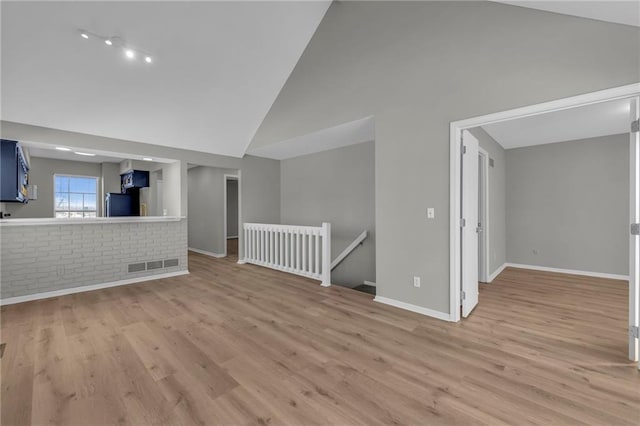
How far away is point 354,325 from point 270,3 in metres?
3.64

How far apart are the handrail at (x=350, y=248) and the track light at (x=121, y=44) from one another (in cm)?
400

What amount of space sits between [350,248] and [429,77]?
3.09 meters

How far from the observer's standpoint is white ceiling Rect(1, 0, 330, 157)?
2602mm

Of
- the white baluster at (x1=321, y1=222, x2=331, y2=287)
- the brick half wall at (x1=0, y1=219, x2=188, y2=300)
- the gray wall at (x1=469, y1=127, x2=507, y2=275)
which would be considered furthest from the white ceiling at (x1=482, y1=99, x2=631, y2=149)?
the brick half wall at (x1=0, y1=219, x2=188, y2=300)

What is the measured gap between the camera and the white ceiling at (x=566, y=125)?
341cm

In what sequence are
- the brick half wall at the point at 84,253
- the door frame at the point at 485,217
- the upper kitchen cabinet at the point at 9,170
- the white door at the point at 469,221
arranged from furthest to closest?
the door frame at the point at 485,217 → the brick half wall at the point at 84,253 → the upper kitchen cabinet at the point at 9,170 → the white door at the point at 469,221

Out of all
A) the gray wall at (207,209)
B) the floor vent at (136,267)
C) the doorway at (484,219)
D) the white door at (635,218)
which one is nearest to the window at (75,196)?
the gray wall at (207,209)

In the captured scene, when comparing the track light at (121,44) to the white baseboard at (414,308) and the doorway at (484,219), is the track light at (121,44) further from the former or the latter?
the doorway at (484,219)

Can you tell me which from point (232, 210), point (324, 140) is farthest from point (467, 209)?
point (232, 210)

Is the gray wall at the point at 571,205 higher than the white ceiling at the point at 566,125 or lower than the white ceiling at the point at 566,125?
lower

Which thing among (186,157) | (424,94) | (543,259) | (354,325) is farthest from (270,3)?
(543,259)

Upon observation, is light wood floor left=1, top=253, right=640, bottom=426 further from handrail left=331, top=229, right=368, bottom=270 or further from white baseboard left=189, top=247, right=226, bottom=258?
white baseboard left=189, top=247, right=226, bottom=258

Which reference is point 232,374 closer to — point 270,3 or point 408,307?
point 408,307

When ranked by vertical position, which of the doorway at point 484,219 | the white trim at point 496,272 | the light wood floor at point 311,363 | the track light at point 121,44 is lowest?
the light wood floor at point 311,363
